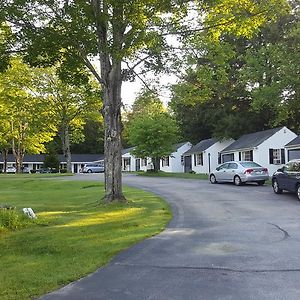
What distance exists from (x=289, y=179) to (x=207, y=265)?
13.0 metres

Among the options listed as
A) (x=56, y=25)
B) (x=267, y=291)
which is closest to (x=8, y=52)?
(x=56, y=25)

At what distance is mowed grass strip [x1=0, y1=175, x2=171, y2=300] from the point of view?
20.8ft

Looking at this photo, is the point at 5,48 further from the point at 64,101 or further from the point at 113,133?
the point at 64,101

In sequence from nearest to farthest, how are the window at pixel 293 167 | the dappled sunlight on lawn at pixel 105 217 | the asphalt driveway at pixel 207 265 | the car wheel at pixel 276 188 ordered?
1. the asphalt driveway at pixel 207 265
2. the dappled sunlight on lawn at pixel 105 217
3. the window at pixel 293 167
4. the car wheel at pixel 276 188

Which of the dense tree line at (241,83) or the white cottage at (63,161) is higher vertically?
the dense tree line at (241,83)

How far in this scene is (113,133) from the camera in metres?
17.0

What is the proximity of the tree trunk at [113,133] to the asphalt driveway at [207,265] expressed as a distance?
4.53 metres

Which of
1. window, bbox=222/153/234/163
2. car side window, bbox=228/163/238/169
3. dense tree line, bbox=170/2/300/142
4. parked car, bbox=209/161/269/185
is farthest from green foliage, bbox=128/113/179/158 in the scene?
car side window, bbox=228/163/238/169

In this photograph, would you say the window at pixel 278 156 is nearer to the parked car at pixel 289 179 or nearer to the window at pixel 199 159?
the window at pixel 199 159

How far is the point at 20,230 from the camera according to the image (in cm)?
1136

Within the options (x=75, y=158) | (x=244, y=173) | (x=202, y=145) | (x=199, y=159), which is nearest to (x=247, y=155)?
(x=199, y=159)

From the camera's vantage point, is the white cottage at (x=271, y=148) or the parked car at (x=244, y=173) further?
the white cottage at (x=271, y=148)

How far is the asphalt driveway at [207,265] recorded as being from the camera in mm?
5645

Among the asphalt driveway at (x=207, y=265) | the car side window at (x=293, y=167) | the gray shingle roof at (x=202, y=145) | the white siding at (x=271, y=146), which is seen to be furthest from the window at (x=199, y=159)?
the asphalt driveway at (x=207, y=265)
